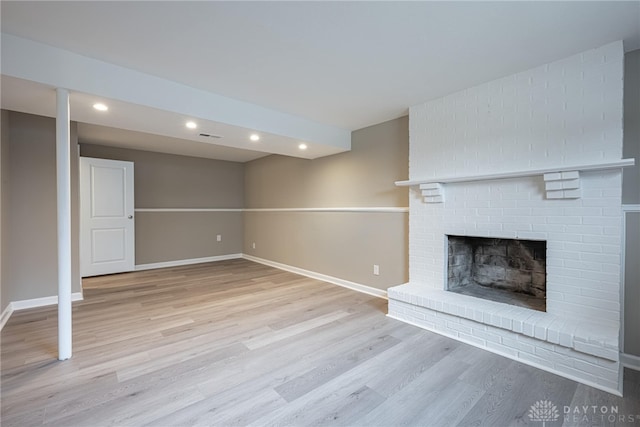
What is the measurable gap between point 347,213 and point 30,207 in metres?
3.69

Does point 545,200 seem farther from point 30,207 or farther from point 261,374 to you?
point 30,207

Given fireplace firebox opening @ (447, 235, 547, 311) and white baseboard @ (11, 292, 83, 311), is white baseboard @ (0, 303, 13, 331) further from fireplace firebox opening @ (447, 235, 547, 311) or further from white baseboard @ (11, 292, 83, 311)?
fireplace firebox opening @ (447, 235, 547, 311)

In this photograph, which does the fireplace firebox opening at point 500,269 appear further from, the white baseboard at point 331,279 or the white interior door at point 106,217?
the white interior door at point 106,217

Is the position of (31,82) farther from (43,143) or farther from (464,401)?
(464,401)

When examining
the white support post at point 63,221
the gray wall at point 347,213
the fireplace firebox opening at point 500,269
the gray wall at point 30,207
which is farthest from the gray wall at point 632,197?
the gray wall at point 30,207

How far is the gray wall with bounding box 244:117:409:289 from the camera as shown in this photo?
11.4ft

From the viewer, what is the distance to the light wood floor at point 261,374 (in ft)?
5.04

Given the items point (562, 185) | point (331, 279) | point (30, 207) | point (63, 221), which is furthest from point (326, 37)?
point (30, 207)

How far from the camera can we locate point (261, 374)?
190 centimetres

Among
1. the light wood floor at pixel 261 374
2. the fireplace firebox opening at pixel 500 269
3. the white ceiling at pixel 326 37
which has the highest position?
the white ceiling at pixel 326 37

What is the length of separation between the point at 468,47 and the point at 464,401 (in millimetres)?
2288

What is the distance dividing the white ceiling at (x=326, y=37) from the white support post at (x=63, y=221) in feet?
1.54

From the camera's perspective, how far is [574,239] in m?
2.10

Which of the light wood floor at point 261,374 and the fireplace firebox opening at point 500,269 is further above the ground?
the fireplace firebox opening at point 500,269
